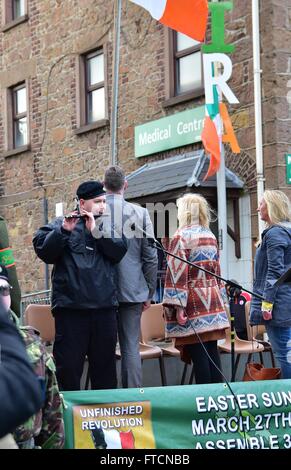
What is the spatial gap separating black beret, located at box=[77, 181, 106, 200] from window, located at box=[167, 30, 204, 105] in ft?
22.8

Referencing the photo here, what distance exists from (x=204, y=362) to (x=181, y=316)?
1.25 ft

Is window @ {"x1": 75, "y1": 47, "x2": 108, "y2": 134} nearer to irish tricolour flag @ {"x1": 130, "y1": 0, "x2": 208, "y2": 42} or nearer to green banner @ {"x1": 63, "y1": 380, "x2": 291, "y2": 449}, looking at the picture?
irish tricolour flag @ {"x1": 130, "y1": 0, "x2": 208, "y2": 42}

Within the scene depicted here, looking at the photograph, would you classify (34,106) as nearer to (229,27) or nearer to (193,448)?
(229,27)

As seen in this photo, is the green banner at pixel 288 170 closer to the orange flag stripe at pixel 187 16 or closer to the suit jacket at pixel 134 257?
the orange flag stripe at pixel 187 16

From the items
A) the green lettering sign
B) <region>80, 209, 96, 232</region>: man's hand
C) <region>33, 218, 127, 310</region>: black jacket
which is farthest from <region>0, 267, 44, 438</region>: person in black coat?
the green lettering sign

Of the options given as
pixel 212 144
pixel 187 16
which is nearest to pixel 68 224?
pixel 212 144

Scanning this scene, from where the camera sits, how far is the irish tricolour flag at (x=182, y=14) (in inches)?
398

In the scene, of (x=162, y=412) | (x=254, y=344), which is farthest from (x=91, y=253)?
(x=254, y=344)

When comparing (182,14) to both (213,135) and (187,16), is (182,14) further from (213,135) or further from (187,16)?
(213,135)

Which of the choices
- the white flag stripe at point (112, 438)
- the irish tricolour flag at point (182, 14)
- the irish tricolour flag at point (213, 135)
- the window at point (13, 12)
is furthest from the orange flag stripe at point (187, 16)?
the window at point (13, 12)

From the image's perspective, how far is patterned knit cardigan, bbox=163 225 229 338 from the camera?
596 centimetres

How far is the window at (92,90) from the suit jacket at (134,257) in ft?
27.8

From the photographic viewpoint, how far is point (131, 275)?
592cm

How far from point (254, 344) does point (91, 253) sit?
2.83 meters
